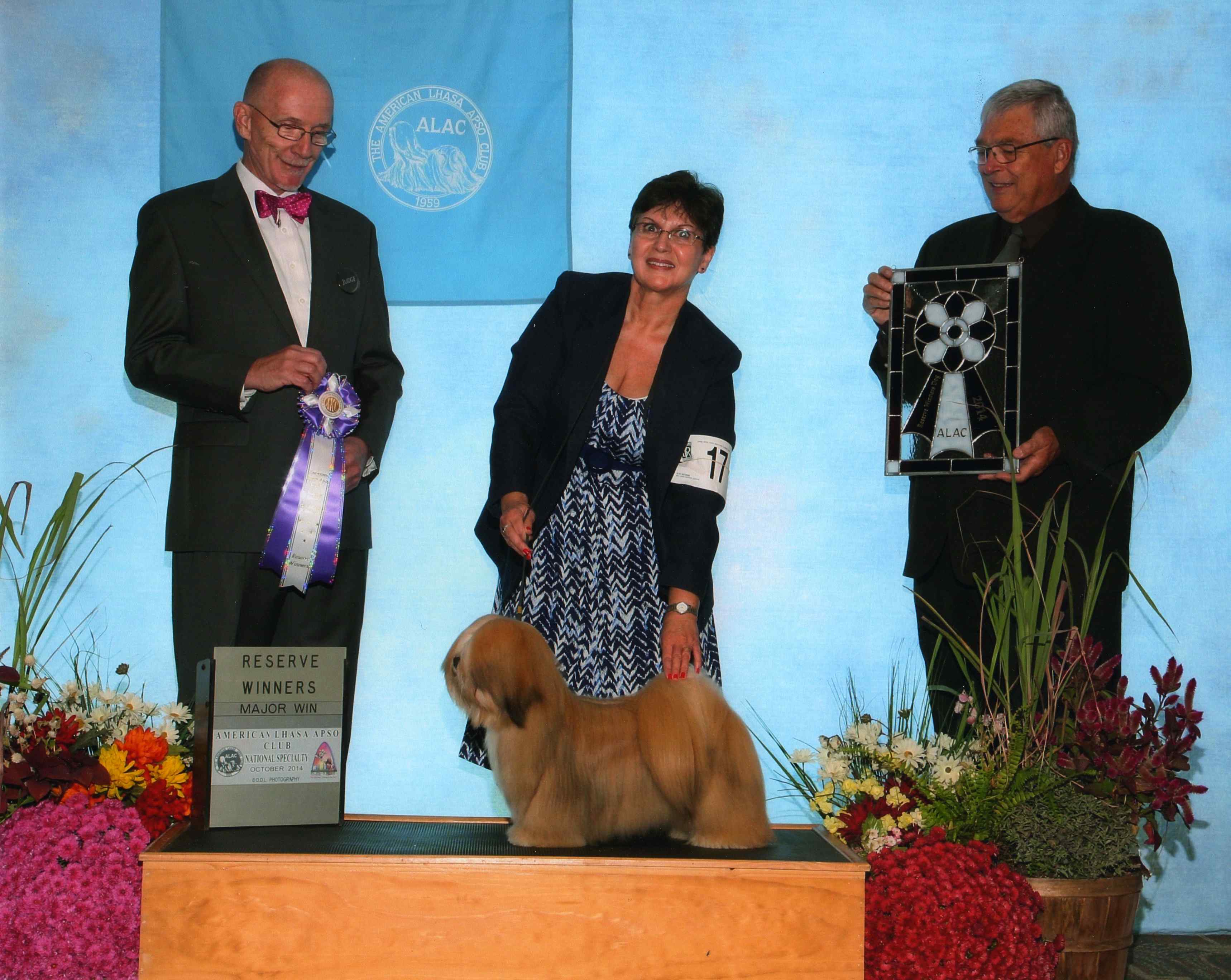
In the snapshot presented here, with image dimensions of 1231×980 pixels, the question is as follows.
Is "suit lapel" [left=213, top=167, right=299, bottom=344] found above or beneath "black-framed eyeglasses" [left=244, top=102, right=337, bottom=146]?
beneath

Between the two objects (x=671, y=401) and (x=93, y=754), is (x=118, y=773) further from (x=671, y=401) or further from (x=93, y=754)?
(x=671, y=401)

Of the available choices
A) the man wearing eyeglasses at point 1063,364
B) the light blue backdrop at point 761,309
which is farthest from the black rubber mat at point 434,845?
the light blue backdrop at point 761,309

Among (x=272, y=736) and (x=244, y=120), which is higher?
(x=244, y=120)

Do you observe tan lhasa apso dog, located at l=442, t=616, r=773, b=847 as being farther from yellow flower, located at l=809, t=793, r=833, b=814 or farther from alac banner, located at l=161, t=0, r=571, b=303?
alac banner, located at l=161, t=0, r=571, b=303

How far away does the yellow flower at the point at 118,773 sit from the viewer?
91.4 inches

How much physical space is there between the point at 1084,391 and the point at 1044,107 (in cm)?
68

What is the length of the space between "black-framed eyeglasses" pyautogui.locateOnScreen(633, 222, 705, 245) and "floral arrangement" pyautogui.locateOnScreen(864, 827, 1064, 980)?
1388 mm

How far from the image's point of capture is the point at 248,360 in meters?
2.72

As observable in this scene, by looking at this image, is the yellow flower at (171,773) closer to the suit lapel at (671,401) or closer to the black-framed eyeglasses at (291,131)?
the suit lapel at (671,401)

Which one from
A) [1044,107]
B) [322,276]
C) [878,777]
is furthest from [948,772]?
[322,276]

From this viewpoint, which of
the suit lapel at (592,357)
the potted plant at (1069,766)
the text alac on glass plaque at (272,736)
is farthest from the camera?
the suit lapel at (592,357)

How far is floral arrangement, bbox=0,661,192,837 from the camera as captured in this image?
7.50 ft

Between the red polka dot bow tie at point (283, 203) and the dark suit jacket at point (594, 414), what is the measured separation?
0.64 meters

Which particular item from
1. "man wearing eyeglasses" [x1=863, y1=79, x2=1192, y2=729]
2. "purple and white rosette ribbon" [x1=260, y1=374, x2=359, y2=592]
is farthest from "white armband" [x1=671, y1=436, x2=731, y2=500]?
"purple and white rosette ribbon" [x1=260, y1=374, x2=359, y2=592]
